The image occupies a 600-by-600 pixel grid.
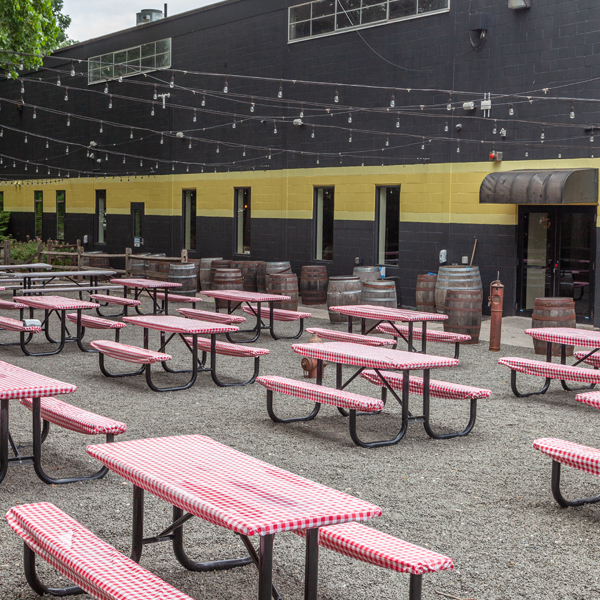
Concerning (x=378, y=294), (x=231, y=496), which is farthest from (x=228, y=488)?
(x=378, y=294)

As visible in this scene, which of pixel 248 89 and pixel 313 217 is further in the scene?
pixel 248 89

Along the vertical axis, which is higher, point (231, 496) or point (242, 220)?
point (242, 220)

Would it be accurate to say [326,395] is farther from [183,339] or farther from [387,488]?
[183,339]

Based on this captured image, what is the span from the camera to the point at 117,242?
23.3 meters

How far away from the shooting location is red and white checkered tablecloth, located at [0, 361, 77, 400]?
188 inches

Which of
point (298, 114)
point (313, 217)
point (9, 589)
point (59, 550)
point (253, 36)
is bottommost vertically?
point (9, 589)

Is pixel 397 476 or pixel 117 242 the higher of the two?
pixel 117 242

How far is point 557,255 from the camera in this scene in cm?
1330

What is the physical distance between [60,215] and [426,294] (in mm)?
16309

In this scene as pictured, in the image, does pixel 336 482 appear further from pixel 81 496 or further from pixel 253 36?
pixel 253 36

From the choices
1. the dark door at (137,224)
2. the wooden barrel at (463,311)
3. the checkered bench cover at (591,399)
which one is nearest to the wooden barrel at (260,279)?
the dark door at (137,224)

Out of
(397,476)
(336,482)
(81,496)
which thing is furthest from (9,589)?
(397,476)

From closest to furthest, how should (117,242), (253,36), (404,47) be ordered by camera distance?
(404,47) < (253,36) < (117,242)

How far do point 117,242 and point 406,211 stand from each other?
10.7 metres
